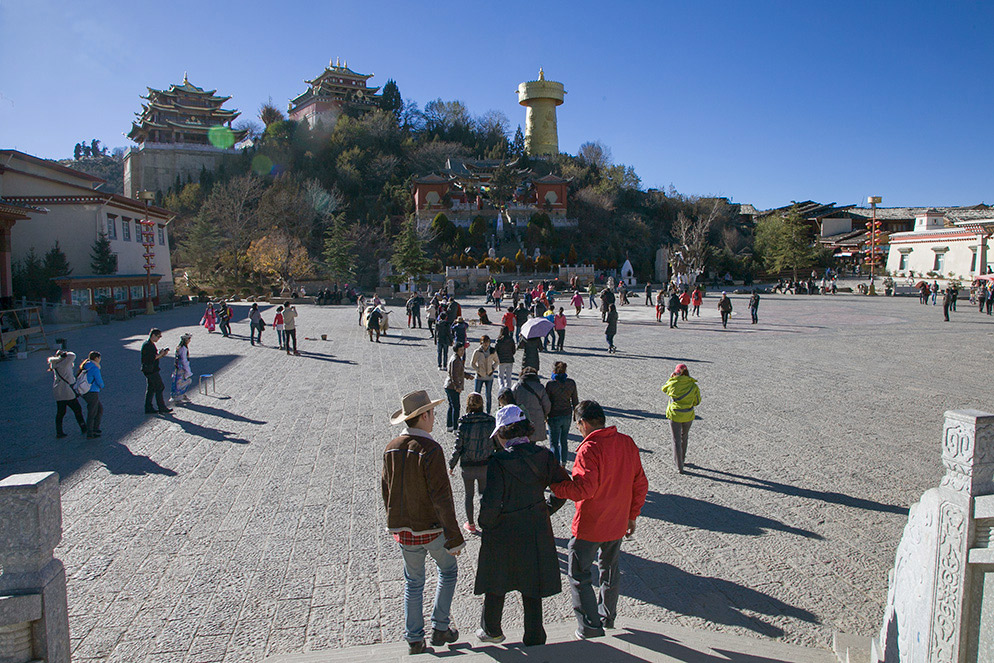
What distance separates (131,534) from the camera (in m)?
5.50

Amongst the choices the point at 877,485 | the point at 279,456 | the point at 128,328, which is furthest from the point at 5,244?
the point at 877,485

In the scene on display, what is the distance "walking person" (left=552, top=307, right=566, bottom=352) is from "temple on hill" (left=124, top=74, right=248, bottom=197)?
60.6 metres

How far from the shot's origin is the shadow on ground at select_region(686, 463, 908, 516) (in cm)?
593

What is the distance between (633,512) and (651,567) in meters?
1.29

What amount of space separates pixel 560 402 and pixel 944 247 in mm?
51661

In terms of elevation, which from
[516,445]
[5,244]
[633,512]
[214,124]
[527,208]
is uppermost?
[214,124]

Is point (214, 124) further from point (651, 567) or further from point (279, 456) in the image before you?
point (651, 567)

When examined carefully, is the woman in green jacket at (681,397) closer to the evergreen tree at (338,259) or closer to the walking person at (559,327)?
the walking person at (559,327)

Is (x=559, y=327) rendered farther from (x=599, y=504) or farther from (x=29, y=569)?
(x=29, y=569)

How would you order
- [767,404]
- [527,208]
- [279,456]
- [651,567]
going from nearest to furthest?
1. [651,567]
2. [279,456]
3. [767,404]
4. [527,208]

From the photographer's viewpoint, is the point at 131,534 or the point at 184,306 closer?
the point at 131,534

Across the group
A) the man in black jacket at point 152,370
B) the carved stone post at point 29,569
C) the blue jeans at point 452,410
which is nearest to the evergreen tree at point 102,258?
the man in black jacket at point 152,370

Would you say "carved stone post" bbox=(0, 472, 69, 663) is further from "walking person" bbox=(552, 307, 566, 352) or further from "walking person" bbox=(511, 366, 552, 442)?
"walking person" bbox=(552, 307, 566, 352)

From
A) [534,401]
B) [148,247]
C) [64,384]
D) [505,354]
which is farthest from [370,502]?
[148,247]
